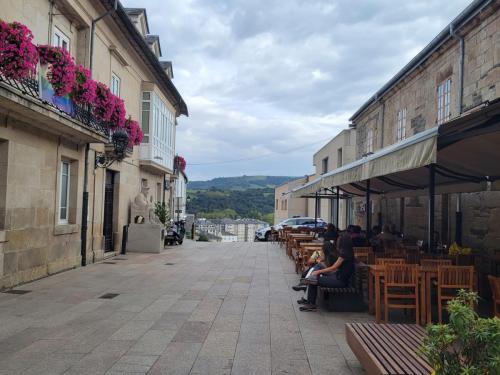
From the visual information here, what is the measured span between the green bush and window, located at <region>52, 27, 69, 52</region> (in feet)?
33.6

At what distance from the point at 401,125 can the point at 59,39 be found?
13341 millimetres

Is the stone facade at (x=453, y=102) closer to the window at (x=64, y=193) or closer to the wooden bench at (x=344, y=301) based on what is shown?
the wooden bench at (x=344, y=301)

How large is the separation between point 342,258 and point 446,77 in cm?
987

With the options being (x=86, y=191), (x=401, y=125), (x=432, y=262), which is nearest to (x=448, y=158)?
(x=432, y=262)

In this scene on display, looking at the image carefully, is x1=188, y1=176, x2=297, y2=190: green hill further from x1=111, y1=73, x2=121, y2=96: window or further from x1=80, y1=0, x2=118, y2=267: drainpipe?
x1=80, y1=0, x2=118, y2=267: drainpipe

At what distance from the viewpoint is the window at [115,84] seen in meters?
14.2

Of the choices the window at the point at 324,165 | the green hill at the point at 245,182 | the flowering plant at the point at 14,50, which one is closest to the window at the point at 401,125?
the flowering plant at the point at 14,50

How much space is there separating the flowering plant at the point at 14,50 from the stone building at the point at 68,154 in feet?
0.79

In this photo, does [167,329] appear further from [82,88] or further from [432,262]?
[82,88]

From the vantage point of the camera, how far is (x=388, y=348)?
394cm

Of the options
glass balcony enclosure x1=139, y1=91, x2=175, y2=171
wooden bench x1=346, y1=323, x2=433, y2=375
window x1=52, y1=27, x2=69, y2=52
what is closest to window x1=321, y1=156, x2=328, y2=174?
glass balcony enclosure x1=139, y1=91, x2=175, y2=171

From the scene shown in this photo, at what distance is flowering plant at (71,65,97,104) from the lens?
394 inches

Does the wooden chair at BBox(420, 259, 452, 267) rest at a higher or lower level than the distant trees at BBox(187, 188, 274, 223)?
lower

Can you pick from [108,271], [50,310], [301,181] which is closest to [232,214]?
[301,181]
